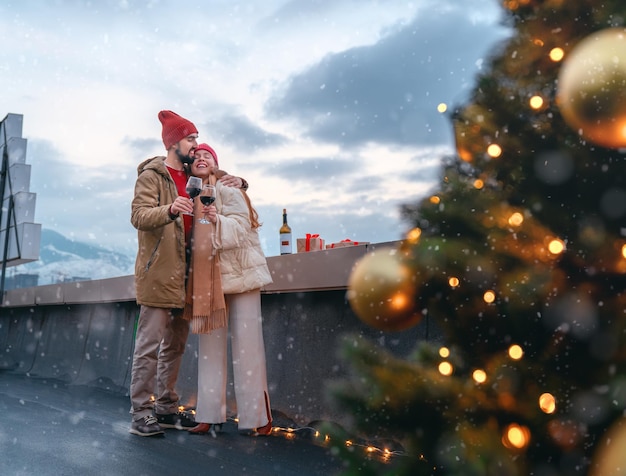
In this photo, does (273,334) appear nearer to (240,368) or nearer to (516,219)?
(240,368)

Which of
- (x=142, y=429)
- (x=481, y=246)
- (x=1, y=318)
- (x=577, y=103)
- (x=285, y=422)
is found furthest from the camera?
(x=1, y=318)

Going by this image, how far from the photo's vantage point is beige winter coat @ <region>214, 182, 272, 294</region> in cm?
456

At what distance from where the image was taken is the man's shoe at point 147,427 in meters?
4.46

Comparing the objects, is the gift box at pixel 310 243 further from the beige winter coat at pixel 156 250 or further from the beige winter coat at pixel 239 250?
the beige winter coat at pixel 156 250

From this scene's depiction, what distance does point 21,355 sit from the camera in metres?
10.9

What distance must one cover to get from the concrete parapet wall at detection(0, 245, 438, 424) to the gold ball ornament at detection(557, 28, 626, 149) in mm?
919

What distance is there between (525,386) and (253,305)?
3.04m

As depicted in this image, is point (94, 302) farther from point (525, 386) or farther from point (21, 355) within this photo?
point (525, 386)

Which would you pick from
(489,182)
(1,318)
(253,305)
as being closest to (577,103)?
(489,182)

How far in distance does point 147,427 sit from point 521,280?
3362mm

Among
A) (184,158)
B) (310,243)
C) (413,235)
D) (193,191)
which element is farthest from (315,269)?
(413,235)

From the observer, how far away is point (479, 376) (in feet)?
6.04

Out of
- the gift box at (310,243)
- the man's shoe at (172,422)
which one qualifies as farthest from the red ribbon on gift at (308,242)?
the man's shoe at (172,422)

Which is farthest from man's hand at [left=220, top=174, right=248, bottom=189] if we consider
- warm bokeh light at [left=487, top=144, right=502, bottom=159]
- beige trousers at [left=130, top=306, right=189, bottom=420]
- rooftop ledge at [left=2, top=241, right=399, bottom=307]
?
warm bokeh light at [left=487, top=144, right=502, bottom=159]
